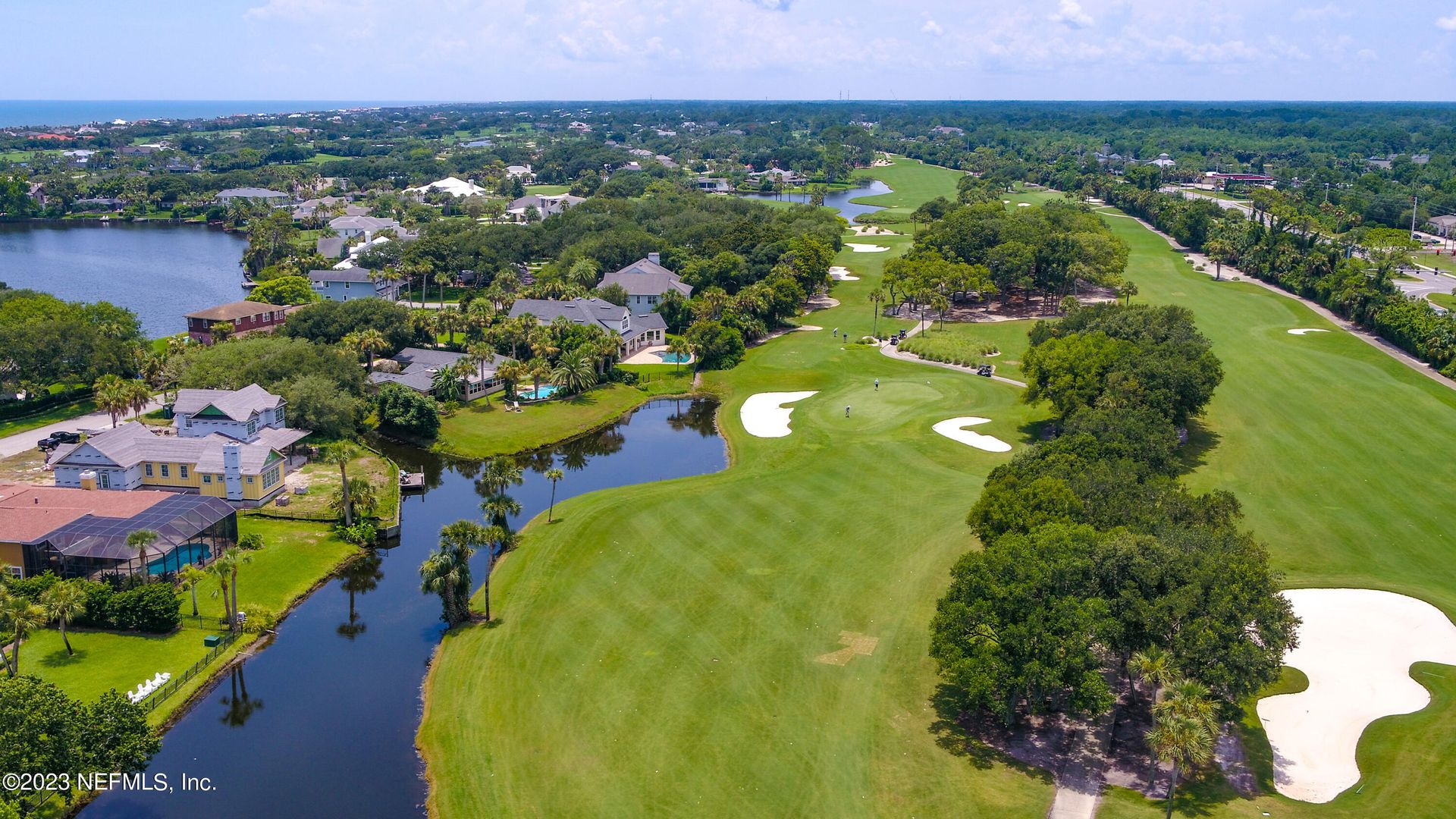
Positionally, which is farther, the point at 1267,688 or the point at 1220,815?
the point at 1267,688

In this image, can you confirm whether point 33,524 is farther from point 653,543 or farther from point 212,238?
point 212,238

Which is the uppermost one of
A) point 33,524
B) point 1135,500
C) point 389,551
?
point 1135,500

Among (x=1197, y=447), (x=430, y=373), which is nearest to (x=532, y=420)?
(x=430, y=373)

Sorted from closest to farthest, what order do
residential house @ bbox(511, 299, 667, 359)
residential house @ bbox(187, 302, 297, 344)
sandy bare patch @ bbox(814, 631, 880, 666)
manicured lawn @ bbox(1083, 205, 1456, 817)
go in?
1. manicured lawn @ bbox(1083, 205, 1456, 817)
2. sandy bare patch @ bbox(814, 631, 880, 666)
3. residential house @ bbox(187, 302, 297, 344)
4. residential house @ bbox(511, 299, 667, 359)

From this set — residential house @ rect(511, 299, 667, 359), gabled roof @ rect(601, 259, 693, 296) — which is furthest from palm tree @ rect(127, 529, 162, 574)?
gabled roof @ rect(601, 259, 693, 296)

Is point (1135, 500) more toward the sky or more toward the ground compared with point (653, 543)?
more toward the sky

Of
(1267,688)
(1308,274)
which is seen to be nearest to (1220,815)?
(1267,688)

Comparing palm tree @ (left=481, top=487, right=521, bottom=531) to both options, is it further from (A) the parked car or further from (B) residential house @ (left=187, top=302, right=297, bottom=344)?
(B) residential house @ (left=187, top=302, right=297, bottom=344)

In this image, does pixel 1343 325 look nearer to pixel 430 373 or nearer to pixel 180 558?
pixel 430 373
